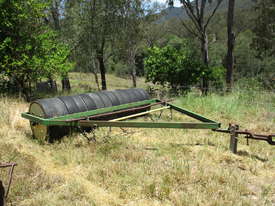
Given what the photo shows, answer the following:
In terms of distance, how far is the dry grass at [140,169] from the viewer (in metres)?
3.06

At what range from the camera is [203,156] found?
419 centimetres

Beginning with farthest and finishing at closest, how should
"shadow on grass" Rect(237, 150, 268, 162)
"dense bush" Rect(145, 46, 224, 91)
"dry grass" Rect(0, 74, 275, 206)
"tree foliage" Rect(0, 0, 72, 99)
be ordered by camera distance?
"dense bush" Rect(145, 46, 224, 91) → "tree foliage" Rect(0, 0, 72, 99) → "shadow on grass" Rect(237, 150, 268, 162) → "dry grass" Rect(0, 74, 275, 206)

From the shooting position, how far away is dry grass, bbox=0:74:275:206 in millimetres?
3062

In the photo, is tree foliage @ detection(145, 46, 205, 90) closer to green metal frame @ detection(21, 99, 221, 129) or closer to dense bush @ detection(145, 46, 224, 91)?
dense bush @ detection(145, 46, 224, 91)

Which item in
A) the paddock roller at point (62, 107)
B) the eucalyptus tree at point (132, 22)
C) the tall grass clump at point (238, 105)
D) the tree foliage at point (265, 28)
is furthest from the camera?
the tree foliage at point (265, 28)

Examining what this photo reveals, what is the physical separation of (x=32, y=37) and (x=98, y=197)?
781 cm

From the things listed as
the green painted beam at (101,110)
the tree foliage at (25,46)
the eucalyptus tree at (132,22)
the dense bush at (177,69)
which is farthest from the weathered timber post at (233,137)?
the eucalyptus tree at (132,22)

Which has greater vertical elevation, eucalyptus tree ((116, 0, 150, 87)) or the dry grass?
eucalyptus tree ((116, 0, 150, 87))

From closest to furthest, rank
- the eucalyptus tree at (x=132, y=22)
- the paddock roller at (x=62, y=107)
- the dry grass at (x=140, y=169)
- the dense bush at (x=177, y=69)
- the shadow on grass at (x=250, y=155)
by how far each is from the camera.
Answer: the dry grass at (x=140, y=169) → the shadow on grass at (x=250, y=155) → the paddock roller at (x=62, y=107) → the dense bush at (x=177, y=69) → the eucalyptus tree at (x=132, y=22)

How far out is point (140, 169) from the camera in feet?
12.1

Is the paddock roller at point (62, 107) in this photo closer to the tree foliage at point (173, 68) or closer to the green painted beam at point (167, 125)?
the green painted beam at point (167, 125)

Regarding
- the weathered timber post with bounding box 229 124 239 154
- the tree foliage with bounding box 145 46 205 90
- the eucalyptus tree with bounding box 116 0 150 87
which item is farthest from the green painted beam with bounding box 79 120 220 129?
the eucalyptus tree with bounding box 116 0 150 87

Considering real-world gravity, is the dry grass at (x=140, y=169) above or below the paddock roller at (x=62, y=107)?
below

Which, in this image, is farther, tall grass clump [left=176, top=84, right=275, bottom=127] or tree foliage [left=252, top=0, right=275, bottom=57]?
tree foliage [left=252, top=0, right=275, bottom=57]
